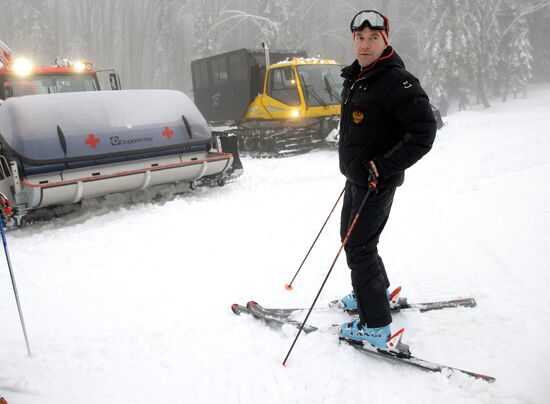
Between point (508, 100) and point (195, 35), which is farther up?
point (195, 35)

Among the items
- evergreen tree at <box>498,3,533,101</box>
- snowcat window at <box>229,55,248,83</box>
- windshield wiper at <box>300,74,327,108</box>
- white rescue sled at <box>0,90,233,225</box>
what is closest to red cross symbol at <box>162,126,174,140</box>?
white rescue sled at <box>0,90,233,225</box>

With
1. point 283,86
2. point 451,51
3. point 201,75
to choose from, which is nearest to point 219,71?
point 201,75

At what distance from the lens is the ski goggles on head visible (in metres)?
2.62

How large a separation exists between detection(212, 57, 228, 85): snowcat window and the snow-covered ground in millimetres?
11604

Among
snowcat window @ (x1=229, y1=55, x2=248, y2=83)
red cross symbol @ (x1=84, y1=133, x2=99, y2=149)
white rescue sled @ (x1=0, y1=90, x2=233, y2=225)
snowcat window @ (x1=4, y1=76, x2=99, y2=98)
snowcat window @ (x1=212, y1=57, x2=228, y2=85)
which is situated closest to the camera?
white rescue sled @ (x1=0, y1=90, x2=233, y2=225)

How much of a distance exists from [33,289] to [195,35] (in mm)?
46105

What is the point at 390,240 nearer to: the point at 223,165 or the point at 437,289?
the point at 437,289

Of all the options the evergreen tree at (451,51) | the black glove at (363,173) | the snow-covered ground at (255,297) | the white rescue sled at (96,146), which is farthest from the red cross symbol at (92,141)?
the evergreen tree at (451,51)

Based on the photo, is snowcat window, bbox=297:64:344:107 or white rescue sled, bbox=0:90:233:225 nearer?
white rescue sled, bbox=0:90:233:225

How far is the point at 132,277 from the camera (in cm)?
439

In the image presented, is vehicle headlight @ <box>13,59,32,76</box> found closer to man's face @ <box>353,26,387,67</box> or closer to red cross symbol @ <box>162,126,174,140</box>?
red cross symbol @ <box>162,126,174,140</box>

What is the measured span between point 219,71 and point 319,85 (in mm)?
6372

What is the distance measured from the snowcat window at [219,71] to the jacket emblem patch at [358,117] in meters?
15.7

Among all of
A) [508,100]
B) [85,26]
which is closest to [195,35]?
[85,26]
